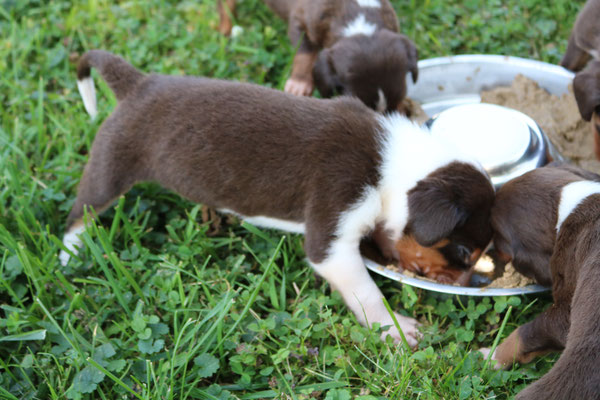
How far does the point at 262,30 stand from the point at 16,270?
308 cm

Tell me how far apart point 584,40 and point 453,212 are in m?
2.39

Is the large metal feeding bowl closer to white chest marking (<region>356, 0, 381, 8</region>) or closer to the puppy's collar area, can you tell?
the puppy's collar area

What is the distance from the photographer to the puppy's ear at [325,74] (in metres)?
4.51

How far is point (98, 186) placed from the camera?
3.72 meters

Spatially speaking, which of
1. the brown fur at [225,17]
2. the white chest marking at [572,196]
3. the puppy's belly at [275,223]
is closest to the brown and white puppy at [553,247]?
the white chest marking at [572,196]

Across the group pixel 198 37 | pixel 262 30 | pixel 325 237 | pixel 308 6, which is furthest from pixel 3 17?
pixel 325 237

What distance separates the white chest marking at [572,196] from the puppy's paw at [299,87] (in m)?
2.41

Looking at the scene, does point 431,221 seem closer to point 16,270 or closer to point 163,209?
point 163,209

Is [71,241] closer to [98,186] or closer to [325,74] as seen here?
[98,186]

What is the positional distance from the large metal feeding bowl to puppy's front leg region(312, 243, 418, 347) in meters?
0.11

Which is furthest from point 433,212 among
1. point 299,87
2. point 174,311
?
point 299,87

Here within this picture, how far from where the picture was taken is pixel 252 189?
3543 mm

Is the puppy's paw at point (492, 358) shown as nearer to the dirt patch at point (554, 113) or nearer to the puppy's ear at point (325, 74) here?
the dirt patch at point (554, 113)

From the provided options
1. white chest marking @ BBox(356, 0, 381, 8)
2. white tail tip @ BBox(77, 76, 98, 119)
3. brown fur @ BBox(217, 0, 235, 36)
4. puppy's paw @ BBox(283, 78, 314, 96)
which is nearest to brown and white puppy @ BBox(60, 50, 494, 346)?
white tail tip @ BBox(77, 76, 98, 119)
